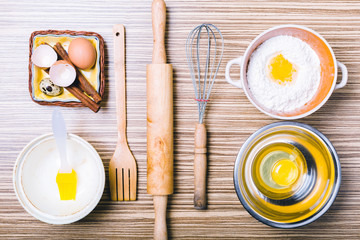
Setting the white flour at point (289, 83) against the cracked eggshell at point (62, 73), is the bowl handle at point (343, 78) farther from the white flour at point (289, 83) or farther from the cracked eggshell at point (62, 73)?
the cracked eggshell at point (62, 73)

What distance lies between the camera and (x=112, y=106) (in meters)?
0.66

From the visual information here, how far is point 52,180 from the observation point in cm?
63

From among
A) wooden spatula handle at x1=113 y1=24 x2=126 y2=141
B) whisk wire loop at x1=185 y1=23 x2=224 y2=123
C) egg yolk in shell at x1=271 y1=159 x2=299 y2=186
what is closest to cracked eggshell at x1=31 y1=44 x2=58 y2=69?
wooden spatula handle at x1=113 y1=24 x2=126 y2=141

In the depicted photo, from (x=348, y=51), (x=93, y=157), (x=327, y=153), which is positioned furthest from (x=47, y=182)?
(x=348, y=51)

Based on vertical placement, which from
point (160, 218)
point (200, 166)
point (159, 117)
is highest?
point (159, 117)

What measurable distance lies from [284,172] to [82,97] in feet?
1.45

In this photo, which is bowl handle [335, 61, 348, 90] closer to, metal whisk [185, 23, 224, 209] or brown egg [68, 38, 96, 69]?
metal whisk [185, 23, 224, 209]

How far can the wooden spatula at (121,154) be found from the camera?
0.65 m

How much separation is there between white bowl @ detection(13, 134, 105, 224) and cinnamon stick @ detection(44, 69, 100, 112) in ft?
0.23

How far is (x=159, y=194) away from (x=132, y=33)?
34 centimetres

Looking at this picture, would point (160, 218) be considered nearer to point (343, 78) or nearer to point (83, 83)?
point (83, 83)

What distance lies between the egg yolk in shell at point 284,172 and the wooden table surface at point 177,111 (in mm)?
89

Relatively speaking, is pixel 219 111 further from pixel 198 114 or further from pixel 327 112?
pixel 327 112

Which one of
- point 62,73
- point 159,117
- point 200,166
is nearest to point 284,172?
point 200,166
